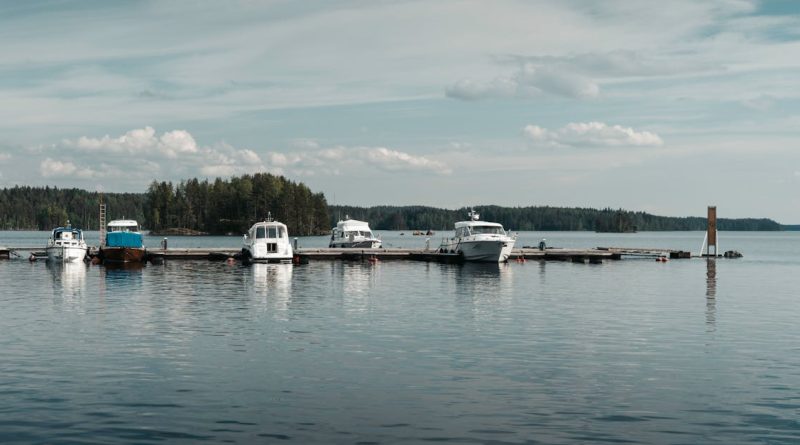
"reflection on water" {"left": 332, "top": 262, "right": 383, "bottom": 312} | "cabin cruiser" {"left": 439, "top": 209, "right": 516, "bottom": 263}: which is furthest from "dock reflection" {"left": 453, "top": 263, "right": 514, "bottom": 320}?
"reflection on water" {"left": 332, "top": 262, "right": 383, "bottom": 312}

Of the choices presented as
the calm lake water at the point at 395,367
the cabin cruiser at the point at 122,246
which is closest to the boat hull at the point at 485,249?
the calm lake water at the point at 395,367

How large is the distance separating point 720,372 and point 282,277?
47.1 meters

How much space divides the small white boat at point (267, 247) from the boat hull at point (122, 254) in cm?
1081

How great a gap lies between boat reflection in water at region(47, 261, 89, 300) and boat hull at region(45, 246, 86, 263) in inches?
24.4

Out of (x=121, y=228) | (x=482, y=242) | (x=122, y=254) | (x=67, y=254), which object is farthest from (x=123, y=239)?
(x=482, y=242)

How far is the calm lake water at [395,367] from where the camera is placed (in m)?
19.0

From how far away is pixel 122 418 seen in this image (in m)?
19.7

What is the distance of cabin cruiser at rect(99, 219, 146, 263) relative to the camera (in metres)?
85.4

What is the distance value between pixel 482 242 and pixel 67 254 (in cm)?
4399

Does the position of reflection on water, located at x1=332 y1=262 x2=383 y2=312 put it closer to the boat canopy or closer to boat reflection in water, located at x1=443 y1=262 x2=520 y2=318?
boat reflection in water, located at x1=443 y1=262 x2=520 y2=318

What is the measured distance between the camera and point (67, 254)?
292 ft

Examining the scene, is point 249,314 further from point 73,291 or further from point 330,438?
point 330,438

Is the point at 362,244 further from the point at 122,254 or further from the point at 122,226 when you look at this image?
the point at 122,254

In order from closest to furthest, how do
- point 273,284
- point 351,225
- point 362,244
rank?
point 273,284 → point 362,244 → point 351,225
